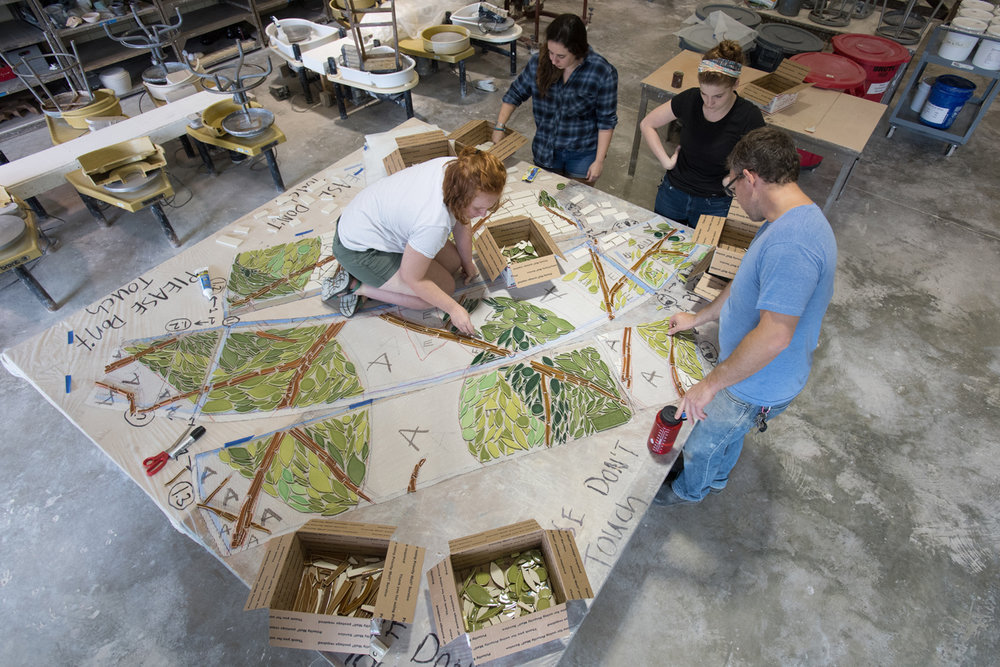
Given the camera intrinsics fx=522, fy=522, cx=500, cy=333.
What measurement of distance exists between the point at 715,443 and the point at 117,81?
6.48 meters

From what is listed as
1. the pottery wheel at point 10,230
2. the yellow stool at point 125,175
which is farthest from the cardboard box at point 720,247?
the pottery wheel at point 10,230

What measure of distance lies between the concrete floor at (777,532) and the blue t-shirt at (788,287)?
105 cm

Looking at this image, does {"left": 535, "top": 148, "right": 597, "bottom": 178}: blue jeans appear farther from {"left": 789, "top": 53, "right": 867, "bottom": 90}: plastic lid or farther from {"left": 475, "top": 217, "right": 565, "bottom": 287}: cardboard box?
{"left": 789, "top": 53, "right": 867, "bottom": 90}: plastic lid

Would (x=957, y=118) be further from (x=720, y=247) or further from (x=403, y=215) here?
(x=403, y=215)

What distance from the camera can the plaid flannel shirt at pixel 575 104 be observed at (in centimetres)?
288

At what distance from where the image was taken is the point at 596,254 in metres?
2.88

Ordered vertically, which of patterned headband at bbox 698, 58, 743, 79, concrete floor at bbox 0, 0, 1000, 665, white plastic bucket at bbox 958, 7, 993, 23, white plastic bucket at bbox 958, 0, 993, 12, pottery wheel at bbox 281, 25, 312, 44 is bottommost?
concrete floor at bbox 0, 0, 1000, 665

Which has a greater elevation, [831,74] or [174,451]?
[831,74]

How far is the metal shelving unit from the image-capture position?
435cm

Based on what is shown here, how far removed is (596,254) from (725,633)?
1.88 meters

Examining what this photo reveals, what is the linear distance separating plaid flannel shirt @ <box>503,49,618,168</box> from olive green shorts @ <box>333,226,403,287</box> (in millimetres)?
1378

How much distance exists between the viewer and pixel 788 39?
486 cm

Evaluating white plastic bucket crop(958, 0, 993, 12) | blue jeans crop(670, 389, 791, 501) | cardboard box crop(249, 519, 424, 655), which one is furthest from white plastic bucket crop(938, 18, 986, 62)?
cardboard box crop(249, 519, 424, 655)

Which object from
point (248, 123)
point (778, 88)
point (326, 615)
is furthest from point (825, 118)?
point (326, 615)
